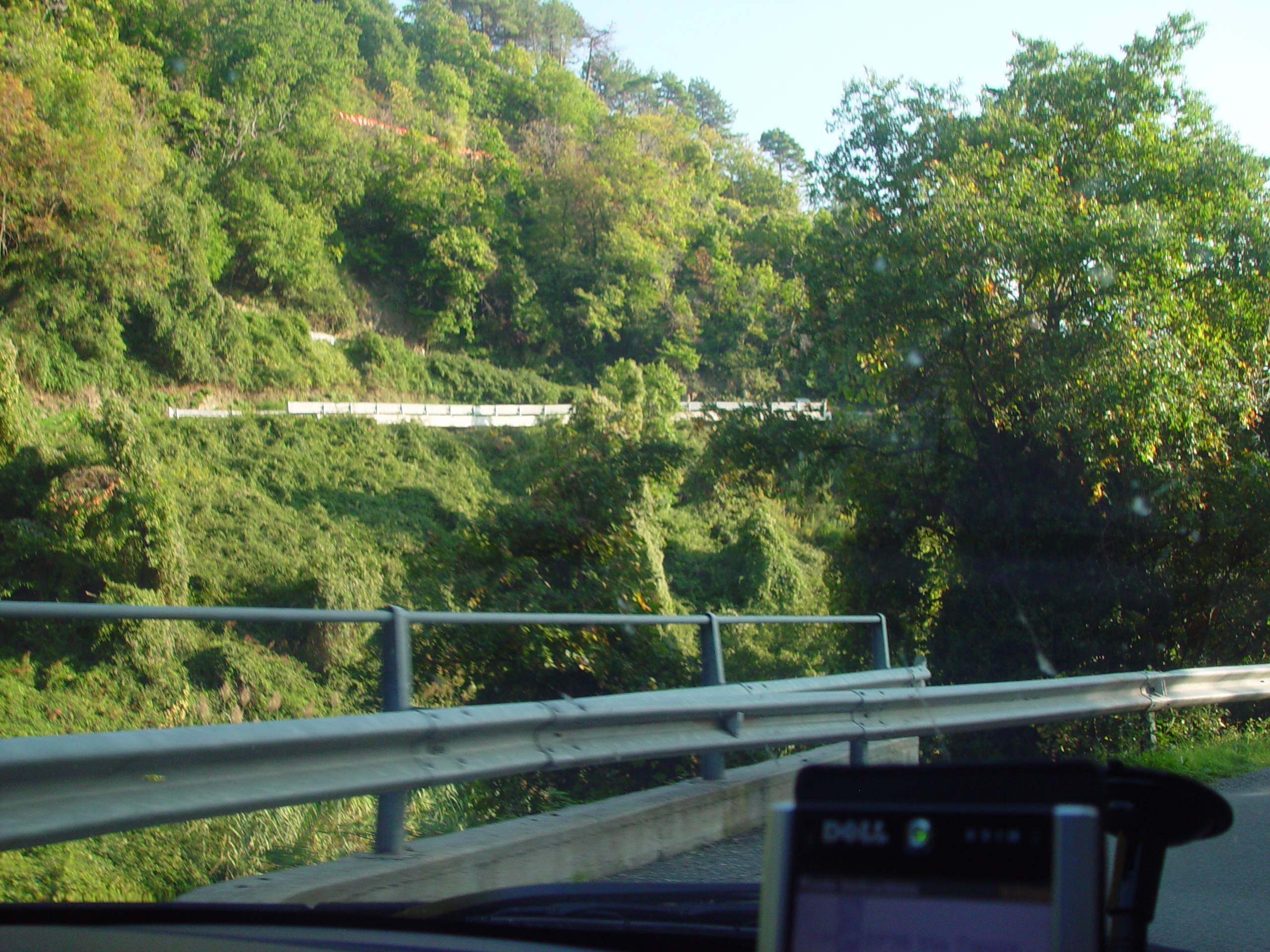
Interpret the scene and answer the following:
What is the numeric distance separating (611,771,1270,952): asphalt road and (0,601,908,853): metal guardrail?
481 millimetres

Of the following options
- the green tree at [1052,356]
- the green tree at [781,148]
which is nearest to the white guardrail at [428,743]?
the green tree at [1052,356]

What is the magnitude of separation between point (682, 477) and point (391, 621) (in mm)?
20259

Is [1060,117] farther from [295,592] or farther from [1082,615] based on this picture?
[295,592]

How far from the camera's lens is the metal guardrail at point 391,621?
105 inches

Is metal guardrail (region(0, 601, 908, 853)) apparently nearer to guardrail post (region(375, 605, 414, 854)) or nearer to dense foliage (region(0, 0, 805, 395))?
guardrail post (region(375, 605, 414, 854))

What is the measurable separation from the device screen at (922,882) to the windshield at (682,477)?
6.75 ft

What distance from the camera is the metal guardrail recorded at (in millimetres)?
2658

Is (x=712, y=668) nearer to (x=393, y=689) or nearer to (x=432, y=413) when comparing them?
(x=393, y=689)

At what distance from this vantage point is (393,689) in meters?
3.57

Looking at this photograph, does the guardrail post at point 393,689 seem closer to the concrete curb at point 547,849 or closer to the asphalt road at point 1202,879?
the concrete curb at point 547,849

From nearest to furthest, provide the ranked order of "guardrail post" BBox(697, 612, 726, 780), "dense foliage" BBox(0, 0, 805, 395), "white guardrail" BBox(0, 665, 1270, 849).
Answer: "white guardrail" BBox(0, 665, 1270, 849) → "guardrail post" BBox(697, 612, 726, 780) → "dense foliage" BBox(0, 0, 805, 395)

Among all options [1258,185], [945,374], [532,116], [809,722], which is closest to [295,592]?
[945,374]

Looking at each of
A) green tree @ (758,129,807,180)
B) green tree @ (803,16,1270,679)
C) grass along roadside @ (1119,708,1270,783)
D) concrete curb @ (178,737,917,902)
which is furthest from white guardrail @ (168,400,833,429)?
green tree @ (758,129,807,180)

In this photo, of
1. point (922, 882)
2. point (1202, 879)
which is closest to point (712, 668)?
point (1202, 879)
